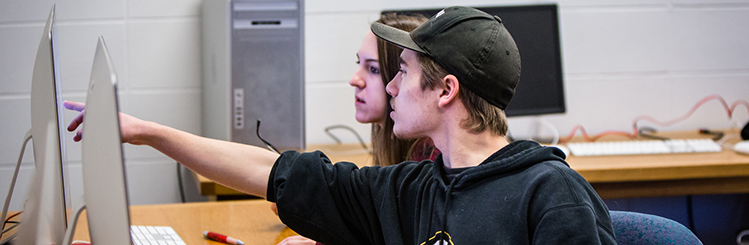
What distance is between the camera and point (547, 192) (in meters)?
0.70

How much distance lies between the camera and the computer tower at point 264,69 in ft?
5.35

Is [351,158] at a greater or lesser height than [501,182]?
lesser

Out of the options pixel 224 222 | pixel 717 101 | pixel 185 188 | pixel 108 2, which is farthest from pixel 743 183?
pixel 108 2

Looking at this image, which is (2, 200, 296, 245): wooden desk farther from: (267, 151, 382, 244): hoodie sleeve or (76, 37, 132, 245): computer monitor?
(76, 37, 132, 245): computer monitor

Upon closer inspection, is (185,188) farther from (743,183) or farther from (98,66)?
(743,183)

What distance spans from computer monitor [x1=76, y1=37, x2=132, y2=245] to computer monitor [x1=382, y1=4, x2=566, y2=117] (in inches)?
61.1

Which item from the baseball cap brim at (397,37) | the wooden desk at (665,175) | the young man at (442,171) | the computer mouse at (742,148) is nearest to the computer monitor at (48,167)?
the young man at (442,171)

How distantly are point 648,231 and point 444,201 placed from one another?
1.01 ft

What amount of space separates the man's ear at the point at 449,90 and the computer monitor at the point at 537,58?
109 centimetres

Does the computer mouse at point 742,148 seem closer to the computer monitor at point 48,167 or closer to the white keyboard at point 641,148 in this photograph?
the white keyboard at point 641,148

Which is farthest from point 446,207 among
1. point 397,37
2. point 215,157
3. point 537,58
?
point 537,58

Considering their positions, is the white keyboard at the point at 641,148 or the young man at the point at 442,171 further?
the white keyboard at the point at 641,148

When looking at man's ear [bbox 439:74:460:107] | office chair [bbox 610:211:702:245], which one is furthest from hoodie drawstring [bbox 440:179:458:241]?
office chair [bbox 610:211:702:245]

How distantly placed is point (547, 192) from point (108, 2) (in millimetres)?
1910
